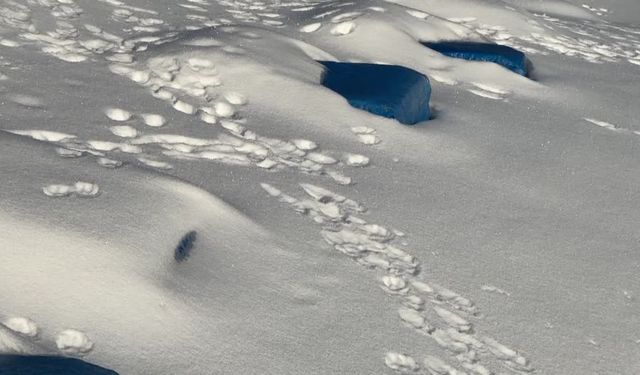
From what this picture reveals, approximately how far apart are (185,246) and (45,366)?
0.66 m

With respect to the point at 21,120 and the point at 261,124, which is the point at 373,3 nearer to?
the point at 261,124

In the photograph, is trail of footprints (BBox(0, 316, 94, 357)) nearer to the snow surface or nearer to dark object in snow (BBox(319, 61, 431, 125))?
the snow surface

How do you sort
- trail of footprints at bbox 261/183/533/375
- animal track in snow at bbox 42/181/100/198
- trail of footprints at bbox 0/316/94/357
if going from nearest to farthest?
trail of footprints at bbox 0/316/94/357, trail of footprints at bbox 261/183/533/375, animal track in snow at bbox 42/181/100/198

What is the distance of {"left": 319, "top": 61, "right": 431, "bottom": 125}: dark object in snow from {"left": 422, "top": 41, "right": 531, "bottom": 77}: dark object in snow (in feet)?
2.29

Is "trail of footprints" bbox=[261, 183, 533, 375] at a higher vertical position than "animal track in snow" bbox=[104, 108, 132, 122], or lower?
higher

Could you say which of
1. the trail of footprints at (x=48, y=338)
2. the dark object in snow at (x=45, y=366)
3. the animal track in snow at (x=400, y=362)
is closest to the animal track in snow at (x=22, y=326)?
the trail of footprints at (x=48, y=338)

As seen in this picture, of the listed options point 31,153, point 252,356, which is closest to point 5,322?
point 252,356

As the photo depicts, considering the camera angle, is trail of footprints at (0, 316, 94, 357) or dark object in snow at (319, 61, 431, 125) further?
dark object in snow at (319, 61, 431, 125)

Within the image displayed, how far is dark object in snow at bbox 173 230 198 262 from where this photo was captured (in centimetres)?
237

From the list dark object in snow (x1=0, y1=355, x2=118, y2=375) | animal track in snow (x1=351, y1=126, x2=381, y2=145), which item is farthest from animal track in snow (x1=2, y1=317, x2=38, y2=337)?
animal track in snow (x1=351, y1=126, x2=381, y2=145)

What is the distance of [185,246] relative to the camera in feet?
7.94

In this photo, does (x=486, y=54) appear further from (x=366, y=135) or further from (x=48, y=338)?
(x=48, y=338)

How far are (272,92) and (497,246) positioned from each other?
1198 mm

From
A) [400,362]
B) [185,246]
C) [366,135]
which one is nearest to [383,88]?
[366,135]
